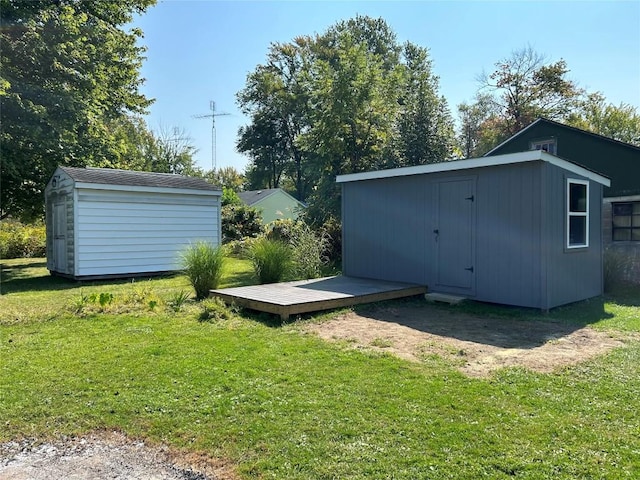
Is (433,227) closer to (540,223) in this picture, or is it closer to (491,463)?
(540,223)

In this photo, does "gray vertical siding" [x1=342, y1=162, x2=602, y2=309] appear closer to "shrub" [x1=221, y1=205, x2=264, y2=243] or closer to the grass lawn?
the grass lawn

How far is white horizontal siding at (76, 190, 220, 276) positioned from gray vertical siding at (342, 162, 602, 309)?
4.79 metres

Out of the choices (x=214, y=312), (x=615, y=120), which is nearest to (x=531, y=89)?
(x=615, y=120)

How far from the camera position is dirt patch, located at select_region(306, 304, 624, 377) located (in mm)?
4184

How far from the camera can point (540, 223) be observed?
6293 mm

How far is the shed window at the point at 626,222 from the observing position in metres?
10.8

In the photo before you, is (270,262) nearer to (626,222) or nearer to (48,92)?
(48,92)

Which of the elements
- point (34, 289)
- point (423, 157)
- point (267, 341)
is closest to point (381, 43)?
point (423, 157)

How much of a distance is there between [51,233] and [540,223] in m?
11.6

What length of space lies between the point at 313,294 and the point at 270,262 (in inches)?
77.6

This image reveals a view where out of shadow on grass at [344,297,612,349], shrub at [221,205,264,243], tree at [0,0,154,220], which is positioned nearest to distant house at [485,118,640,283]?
shadow on grass at [344,297,612,349]

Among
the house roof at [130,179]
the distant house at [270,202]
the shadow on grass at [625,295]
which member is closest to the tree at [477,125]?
the distant house at [270,202]

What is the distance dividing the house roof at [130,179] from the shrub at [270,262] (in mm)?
4098

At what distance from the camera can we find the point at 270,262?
28.1 ft
